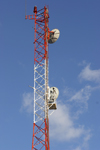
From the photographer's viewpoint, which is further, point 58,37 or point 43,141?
point 58,37

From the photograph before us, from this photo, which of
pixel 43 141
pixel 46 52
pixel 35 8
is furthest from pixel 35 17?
pixel 43 141

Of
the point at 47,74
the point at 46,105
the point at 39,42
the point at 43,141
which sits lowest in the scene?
the point at 43,141

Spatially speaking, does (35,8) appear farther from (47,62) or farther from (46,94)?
(46,94)

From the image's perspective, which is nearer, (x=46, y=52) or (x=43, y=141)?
(x=43, y=141)

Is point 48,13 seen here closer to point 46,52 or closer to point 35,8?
point 35,8

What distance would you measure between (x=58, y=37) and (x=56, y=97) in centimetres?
1609

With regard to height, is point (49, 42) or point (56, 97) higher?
point (49, 42)

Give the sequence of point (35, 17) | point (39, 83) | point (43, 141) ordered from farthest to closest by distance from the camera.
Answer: point (35, 17)
point (39, 83)
point (43, 141)

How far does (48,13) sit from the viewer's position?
3767 inches

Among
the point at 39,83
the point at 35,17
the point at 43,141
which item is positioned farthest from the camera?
the point at 35,17

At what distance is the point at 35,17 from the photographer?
313 feet

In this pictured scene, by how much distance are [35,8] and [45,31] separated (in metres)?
6.35

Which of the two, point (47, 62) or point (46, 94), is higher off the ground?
point (47, 62)

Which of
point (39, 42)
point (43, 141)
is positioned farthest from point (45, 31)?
point (43, 141)
